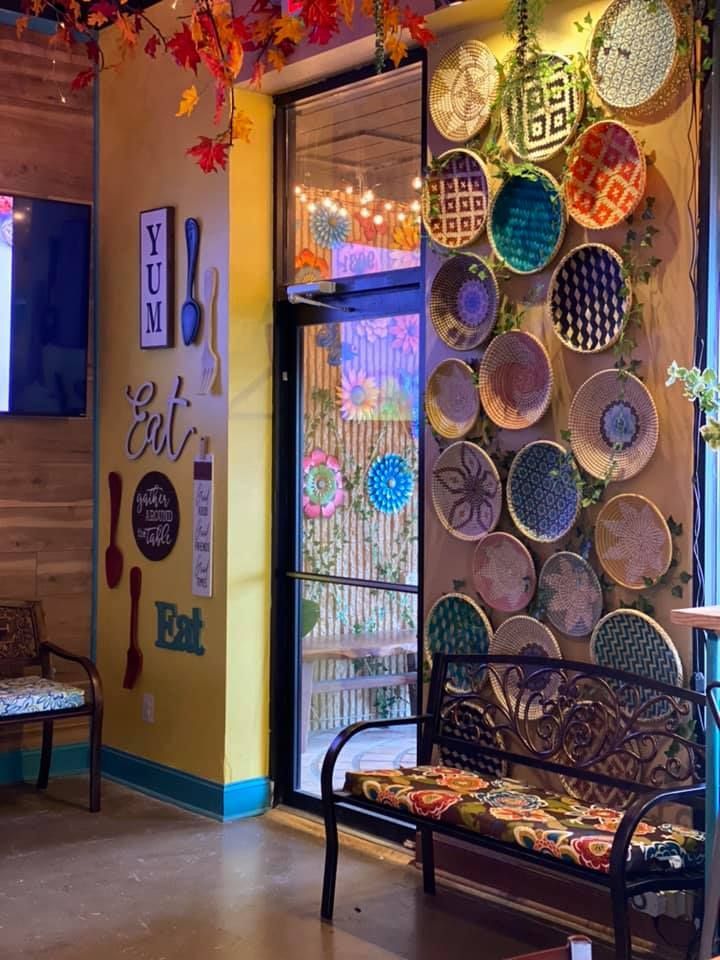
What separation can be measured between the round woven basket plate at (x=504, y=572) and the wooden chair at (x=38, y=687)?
1.82 meters

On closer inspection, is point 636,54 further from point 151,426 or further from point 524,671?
point 151,426

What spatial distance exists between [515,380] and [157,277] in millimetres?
1913

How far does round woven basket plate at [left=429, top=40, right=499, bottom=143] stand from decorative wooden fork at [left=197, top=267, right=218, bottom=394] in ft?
4.00

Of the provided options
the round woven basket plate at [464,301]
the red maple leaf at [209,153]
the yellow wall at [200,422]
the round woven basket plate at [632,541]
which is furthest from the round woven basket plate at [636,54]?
the yellow wall at [200,422]

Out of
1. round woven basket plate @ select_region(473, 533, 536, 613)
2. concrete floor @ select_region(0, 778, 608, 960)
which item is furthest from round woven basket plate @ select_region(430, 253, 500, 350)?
concrete floor @ select_region(0, 778, 608, 960)

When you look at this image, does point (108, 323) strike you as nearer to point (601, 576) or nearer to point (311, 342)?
point (311, 342)

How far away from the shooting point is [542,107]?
401 centimetres

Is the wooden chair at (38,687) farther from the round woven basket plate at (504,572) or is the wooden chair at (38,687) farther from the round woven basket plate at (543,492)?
the round woven basket plate at (543,492)

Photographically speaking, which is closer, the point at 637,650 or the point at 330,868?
the point at 637,650

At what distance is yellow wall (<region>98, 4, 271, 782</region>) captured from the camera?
5082 millimetres

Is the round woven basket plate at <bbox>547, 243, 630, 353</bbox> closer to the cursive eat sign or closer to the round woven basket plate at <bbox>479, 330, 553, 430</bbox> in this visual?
the round woven basket plate at <bbox>479, 330, 553, 430</bbox>

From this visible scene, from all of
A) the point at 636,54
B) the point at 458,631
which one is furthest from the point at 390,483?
the point at 636,54

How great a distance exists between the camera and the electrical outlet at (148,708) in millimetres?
5430

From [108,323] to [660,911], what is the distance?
136 inches
